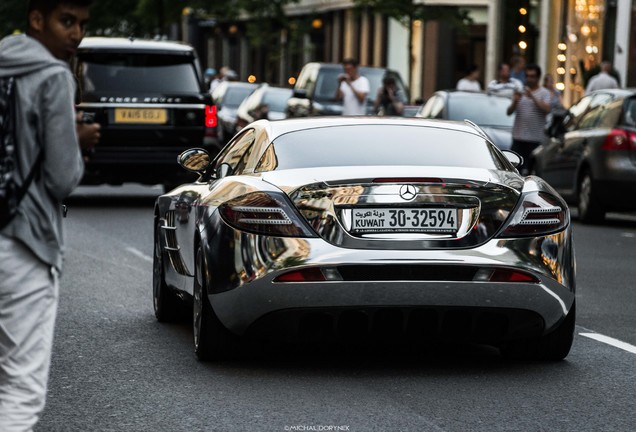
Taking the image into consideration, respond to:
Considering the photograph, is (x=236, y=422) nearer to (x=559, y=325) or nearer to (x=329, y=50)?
(x=559, y=325)

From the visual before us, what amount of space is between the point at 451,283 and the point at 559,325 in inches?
28.7

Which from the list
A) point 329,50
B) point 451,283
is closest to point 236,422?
point 451,283

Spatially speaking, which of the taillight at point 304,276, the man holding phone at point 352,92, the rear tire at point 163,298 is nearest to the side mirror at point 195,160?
the rear tire at point 163,298

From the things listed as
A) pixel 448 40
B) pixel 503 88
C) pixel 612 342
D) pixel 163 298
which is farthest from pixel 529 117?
pixel 448 40

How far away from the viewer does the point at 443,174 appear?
8.01m

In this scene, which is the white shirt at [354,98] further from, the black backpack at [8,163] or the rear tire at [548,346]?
the black backpack at [8,163]

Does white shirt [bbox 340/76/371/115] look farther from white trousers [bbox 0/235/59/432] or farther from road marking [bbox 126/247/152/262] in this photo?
white trousers [bbox 0/235/59/432]

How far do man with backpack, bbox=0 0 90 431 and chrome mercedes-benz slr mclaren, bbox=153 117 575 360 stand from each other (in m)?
2.96

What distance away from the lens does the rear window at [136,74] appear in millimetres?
19894

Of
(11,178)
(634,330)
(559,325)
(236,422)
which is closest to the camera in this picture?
(11,178)

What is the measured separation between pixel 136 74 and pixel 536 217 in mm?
12521

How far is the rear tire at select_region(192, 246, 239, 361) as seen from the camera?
26.7 ft

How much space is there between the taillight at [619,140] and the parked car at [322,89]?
10.2m

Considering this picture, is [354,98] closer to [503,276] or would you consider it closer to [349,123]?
[349,123]
